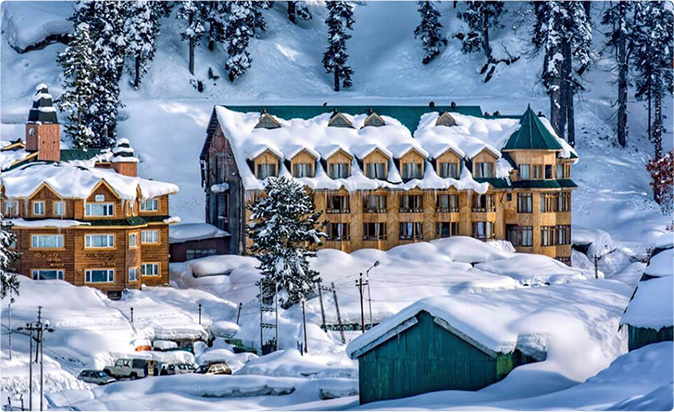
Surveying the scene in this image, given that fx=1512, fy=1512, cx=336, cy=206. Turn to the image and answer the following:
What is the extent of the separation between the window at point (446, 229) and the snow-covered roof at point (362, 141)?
2.28 meters

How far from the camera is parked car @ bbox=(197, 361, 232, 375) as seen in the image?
64562mm

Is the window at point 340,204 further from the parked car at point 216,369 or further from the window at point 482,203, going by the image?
the parked car at point 216,369

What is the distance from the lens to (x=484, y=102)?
11412 cm

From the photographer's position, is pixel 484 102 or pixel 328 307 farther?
pixel 484 102

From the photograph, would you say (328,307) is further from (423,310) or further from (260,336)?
(423,310)

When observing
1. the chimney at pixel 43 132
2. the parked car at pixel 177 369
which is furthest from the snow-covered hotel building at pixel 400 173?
the parked car at pixel 177 369

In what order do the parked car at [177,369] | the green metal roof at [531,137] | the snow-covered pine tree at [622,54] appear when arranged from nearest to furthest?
the parked car at [177,369]
the green metal roof at [531,137]
the snow-covered pine tree at [622,54]

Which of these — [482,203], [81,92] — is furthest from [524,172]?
[81,92]

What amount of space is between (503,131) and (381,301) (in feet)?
67.3

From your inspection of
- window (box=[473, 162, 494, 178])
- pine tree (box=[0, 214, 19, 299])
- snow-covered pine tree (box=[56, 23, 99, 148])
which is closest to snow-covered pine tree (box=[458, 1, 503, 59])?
snow-covered pine tree (box=[56, 23, 99, 148])

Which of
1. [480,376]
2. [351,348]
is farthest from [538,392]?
[351,348]

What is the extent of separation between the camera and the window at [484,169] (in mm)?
89250

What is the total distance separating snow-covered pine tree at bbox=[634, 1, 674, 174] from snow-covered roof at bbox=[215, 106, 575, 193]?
728 inches

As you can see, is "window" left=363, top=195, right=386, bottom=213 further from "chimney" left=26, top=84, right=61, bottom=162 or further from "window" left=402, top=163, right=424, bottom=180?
"chimney" left=26, top=84, right=61, bottom=162
